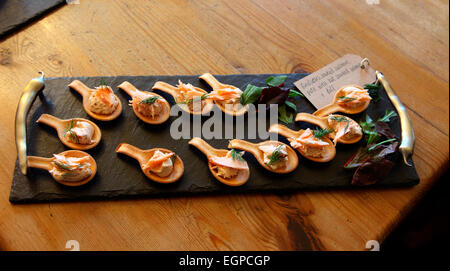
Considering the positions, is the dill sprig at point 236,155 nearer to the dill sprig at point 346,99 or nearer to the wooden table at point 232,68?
the wooden table at point 232,68

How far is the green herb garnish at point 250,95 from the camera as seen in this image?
1.14 meters

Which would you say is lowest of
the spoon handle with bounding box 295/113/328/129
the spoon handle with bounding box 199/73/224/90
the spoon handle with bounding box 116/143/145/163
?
the spoon handle with bounding box 116/143/145/163

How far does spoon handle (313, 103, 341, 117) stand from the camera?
116 cm

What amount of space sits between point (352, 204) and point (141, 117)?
2.40 feet

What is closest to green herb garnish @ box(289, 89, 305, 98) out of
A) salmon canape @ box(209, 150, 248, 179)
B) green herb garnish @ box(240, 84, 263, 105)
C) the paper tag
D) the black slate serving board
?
the paper tag

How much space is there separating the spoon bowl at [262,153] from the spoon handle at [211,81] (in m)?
0.23

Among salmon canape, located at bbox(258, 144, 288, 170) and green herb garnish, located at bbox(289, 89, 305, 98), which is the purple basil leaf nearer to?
green herb garnish, located at bbox(289, 89, 305, 98)

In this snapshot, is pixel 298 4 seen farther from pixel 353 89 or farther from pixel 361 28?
pixel 353 89

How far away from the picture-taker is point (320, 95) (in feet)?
3.97

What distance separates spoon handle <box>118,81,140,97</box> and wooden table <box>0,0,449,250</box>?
0.12 m

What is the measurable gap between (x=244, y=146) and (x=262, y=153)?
6 cm

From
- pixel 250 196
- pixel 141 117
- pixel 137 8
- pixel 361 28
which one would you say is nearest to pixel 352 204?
pixel 250 196

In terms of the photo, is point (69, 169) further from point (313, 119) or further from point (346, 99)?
point (346, 99)

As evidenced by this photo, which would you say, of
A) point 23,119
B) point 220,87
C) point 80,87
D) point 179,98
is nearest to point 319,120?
point 220,87
